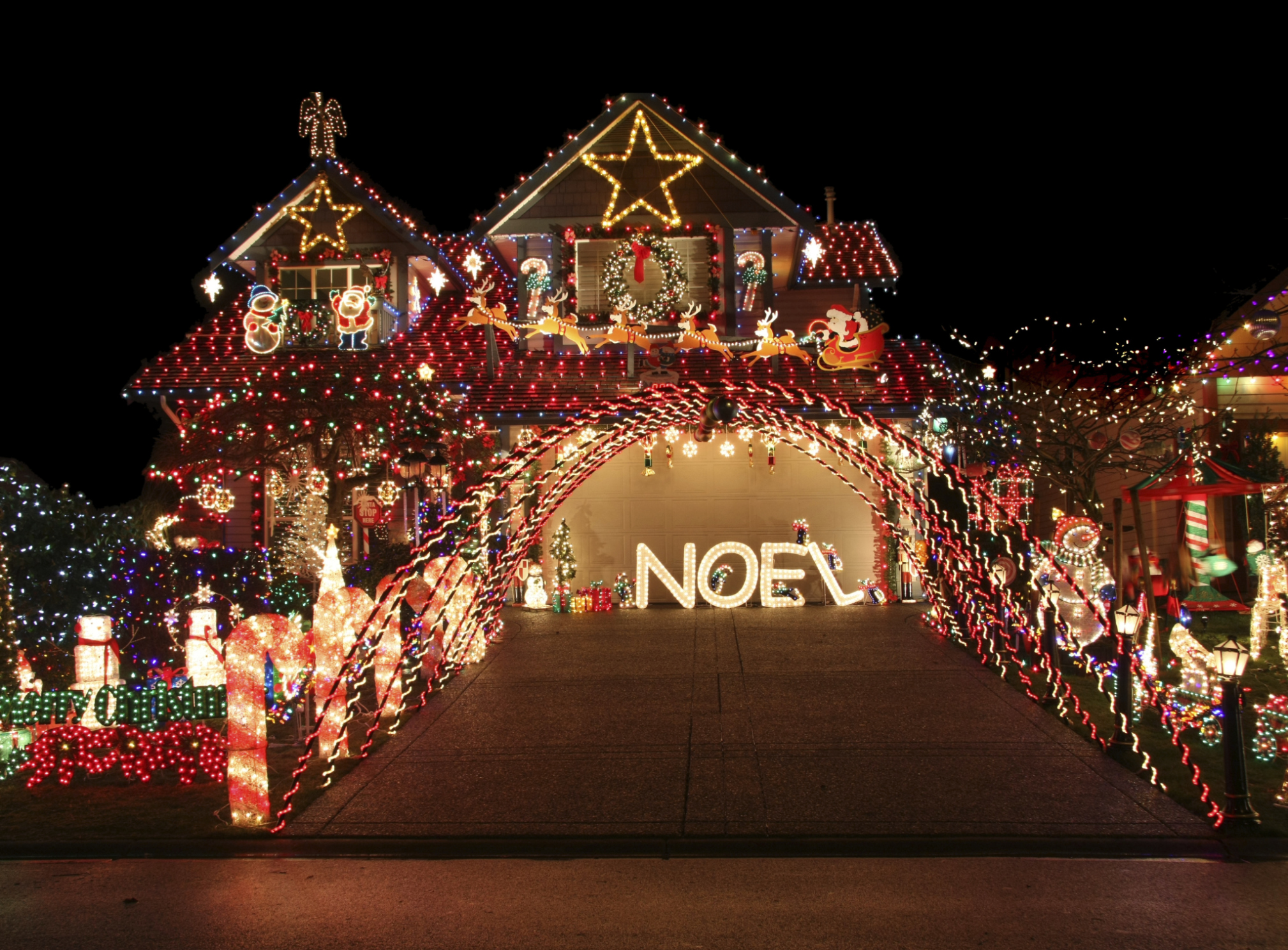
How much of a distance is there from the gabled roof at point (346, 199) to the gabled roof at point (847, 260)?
6830mm

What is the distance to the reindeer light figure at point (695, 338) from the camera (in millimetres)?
17844

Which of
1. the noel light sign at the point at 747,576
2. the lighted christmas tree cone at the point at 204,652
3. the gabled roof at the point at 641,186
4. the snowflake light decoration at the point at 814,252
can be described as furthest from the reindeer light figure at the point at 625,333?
the lighted christmas tree cone at the point at 204,652

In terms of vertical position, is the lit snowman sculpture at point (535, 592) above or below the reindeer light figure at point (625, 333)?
below

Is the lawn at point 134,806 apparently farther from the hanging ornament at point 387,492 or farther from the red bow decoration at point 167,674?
the hanging ornament at point 387,492

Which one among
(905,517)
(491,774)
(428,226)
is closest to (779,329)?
A: (905,517)

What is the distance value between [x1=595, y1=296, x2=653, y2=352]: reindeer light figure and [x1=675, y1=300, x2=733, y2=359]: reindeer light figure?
61cm

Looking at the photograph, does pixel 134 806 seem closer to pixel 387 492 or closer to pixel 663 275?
pixel 387 492

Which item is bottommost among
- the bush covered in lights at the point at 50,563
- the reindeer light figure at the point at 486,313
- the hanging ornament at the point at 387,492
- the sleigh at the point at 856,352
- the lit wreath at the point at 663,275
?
the bush covered in lights at the point at 50,563

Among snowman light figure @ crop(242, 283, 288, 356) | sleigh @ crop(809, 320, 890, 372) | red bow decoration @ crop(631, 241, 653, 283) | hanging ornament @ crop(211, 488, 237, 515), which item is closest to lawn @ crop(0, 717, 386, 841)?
hanging ornament @ crop(211, 488, 237, 515)

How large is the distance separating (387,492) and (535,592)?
10.2 ft

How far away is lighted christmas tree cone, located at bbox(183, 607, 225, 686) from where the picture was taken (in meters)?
11.2

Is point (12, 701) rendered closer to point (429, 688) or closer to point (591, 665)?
point (429, 688)

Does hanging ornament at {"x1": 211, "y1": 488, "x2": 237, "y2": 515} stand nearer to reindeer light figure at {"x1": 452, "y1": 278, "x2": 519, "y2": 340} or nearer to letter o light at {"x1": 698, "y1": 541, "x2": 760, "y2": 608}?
reindeer light figure at {"x1": 452, "y1": 278, "x2": 519, "y2": 340}

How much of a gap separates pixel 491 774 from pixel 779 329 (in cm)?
1304
